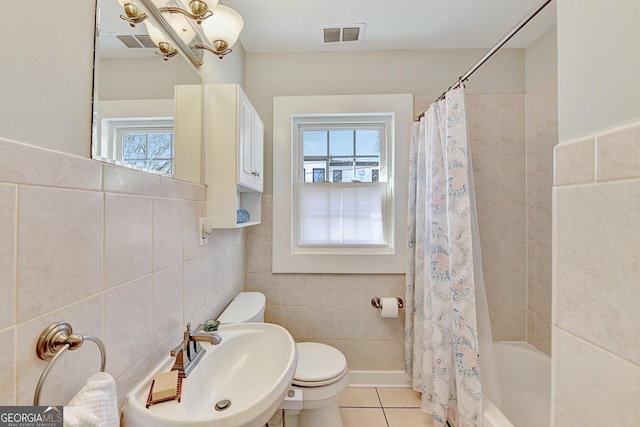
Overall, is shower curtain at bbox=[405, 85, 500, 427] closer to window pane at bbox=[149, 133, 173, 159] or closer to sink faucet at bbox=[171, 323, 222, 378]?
sink faucet at bbox=[171, 323, 222, 378]

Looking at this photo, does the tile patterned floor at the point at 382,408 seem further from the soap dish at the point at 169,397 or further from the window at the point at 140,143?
the window at the point at 140,143

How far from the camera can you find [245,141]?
136 cm

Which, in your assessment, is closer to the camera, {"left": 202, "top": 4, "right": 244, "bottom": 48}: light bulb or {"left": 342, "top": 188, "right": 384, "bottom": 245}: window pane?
{"left": 202, "top": 4, "right": 244, "bottom": 48}: light bulb

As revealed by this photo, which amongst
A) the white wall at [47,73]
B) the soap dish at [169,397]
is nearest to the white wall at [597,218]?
the soap dish at [169,397]

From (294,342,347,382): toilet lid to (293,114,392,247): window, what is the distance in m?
0.69

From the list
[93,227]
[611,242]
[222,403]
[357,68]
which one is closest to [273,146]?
[357,68]

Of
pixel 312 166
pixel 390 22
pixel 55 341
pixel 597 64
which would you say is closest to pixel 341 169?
pixel 312 166

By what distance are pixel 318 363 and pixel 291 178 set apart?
1.19m

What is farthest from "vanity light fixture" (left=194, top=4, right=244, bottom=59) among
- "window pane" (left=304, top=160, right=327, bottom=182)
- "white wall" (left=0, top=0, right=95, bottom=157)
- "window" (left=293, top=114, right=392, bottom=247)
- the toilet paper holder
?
the toilet paper holder

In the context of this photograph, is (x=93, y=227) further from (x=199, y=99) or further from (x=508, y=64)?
(x=508, y=64)

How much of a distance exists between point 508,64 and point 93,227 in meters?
Answer: 2.55

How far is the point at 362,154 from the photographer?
2.02 metres

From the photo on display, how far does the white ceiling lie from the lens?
1516mm

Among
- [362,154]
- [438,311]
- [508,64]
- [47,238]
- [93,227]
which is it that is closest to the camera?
[47,238]
